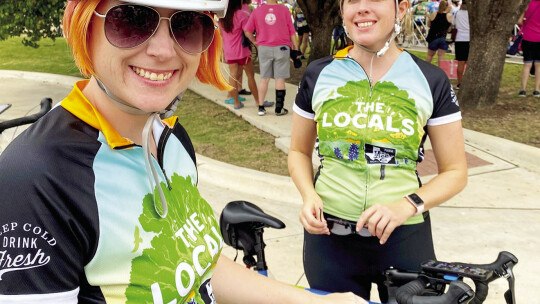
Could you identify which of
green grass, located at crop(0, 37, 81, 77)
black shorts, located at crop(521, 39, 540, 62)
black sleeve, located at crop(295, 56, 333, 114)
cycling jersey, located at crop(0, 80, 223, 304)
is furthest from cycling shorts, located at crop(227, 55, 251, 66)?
cycling jersey, located at crop(0, 80, 223, 304)

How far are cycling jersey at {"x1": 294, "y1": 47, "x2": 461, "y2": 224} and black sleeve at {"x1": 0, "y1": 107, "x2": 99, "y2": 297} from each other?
1.25 metres

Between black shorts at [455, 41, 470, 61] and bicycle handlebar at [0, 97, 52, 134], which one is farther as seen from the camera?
black shorts at [455, 41, 470, 61]

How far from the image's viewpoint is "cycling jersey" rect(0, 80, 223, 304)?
1.04 meters

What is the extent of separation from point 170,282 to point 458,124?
1.42 metres

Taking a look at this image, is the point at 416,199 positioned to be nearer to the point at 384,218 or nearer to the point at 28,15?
the point at 384,218

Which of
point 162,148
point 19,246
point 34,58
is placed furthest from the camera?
point 34,58

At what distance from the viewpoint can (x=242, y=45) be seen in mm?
8930

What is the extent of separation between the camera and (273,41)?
27.9ft

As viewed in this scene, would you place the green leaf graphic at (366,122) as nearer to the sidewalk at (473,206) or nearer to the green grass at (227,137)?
the sidewalk at (473,206)

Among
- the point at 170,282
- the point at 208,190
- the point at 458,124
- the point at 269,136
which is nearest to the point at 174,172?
the point at 170,282

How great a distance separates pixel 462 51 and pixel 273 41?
15.2ft

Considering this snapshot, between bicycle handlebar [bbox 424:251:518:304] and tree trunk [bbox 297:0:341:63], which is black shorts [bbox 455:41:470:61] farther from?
bicycle handlebar [bbox 424:251:518:304]

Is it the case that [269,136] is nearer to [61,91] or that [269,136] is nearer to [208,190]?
[208,190]

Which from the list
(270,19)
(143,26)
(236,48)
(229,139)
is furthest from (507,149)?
(143,26)
